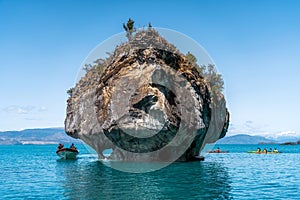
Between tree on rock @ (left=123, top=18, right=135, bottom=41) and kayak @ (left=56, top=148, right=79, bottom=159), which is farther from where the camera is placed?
kayak @ (left=56, top=148, right=79, bottom=159)

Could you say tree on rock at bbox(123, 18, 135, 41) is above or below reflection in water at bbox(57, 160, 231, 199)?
above

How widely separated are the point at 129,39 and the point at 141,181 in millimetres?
29173

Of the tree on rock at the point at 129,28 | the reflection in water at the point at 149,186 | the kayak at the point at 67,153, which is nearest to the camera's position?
the reflection in water at the point at 149,186

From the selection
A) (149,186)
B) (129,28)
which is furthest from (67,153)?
(149,186)


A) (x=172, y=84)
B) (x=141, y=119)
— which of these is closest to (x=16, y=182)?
(x=141, y=119)

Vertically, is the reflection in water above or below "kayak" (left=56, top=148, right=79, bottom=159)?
below

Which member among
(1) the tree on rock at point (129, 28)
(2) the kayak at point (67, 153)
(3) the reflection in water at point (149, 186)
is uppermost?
(1) the tree on rock at point (129, 28)

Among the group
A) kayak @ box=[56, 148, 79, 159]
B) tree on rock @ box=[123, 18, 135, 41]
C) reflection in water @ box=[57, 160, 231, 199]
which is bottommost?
reflection in water @ box=[57, 160, 231, 199]

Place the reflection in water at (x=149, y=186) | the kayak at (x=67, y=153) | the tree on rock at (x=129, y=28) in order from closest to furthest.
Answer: the reflection in water at (x=149, y=186), the tree on rock at (x=129, y=28), the kayak at (x=67, y=153)

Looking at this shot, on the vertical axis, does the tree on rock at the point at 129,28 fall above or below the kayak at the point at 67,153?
above

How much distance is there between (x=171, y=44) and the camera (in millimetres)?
54219

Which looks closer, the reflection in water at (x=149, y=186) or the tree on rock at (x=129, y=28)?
the reflection in water at (x=149, y=186)

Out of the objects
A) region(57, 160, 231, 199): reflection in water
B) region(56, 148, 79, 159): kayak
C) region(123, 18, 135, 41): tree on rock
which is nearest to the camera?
region(57, 160, 231, 199): reflection in water

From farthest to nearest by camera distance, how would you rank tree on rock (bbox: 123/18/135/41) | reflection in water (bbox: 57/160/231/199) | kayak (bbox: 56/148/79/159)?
kayak (bbox: 56/148/79/159) → tree on rock (bbox: 123/18/135/41) → reflection in water (bbox: 57/160/231/199)
